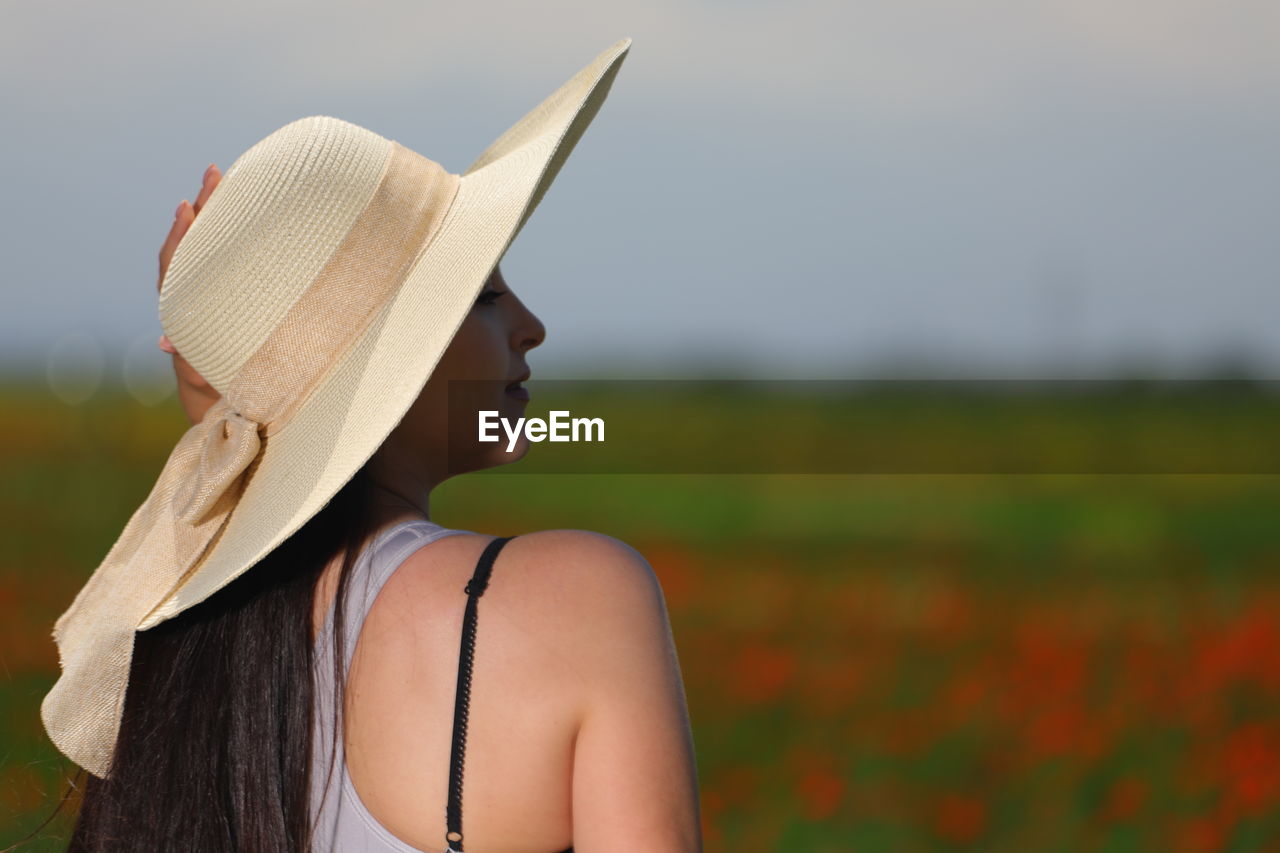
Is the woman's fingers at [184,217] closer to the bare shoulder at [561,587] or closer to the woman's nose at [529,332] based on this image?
the woman's nose at [529,332]

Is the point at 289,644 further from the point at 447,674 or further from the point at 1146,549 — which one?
the point at 1146,549

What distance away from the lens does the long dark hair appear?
1.33m

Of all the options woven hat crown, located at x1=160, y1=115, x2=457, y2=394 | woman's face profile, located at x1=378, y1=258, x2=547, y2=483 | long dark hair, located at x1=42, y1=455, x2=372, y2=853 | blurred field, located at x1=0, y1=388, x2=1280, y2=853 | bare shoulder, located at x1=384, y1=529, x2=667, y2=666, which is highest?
woven hat crown, located at x1=160, y1=115, x2=457, y2=394

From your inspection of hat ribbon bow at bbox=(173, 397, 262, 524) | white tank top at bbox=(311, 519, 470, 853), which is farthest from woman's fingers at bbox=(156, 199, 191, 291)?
white tank top at bbox=(311, 519, 470, 853)

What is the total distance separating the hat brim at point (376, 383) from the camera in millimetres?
1383

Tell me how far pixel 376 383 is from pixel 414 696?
1.22 feet

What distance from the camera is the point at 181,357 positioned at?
1656 millimetres

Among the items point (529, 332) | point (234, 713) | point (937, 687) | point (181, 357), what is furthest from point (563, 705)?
point (937, 687)

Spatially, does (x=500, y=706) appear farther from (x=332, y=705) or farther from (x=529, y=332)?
(x=529, y=332)

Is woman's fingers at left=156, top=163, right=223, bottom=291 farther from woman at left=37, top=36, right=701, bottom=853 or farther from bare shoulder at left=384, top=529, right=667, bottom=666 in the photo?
bare shoulder at left=384, top=529, right=667, bottom=666

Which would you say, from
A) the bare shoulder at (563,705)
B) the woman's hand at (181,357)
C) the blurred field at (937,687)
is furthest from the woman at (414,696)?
the blurred field at (937,687)

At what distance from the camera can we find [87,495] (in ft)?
37.6

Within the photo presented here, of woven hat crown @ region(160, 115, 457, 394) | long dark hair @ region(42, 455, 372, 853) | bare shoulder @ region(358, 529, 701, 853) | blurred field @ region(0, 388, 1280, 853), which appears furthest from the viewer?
blurred field @ region(0, 388, 1280, 853)

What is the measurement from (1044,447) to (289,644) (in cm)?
2454
